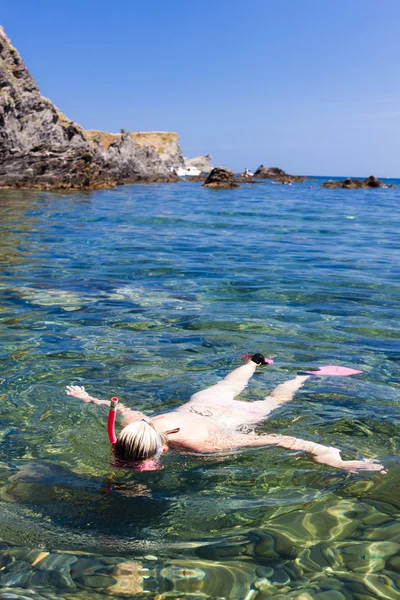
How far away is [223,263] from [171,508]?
10.3m

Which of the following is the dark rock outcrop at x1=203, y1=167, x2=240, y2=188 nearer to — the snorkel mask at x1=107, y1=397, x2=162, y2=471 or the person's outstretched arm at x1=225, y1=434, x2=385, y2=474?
the person's outstretched arm at x1=225, y1=434, x2=385, y2=474

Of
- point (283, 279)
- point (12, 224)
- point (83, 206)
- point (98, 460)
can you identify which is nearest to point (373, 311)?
point (283, 279)

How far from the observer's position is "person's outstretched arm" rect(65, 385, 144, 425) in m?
5.04

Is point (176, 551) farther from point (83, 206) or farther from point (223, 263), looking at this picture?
point (83, 206)

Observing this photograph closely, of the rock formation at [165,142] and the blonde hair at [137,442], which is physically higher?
the rock formation at [165,142]

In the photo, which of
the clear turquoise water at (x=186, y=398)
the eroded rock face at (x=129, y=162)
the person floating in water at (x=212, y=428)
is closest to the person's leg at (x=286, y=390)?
the person floating in water at (x=212, y=428)

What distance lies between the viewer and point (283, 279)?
11898 millimetres

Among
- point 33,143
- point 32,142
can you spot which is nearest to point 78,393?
point 33,143

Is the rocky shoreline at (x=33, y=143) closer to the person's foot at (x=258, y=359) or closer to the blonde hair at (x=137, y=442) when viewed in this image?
the person's foot at (x=258, y=359)

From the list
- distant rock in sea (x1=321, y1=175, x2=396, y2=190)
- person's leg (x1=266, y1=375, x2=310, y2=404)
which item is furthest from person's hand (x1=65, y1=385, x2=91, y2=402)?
distant rock in sea (x1=321, y1=175, x2=396, y2=190)

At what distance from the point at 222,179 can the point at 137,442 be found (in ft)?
208

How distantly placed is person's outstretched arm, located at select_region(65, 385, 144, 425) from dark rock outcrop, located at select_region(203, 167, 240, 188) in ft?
201

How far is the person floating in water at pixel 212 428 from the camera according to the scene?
417cm

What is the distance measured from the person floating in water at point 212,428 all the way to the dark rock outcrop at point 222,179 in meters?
60.8
